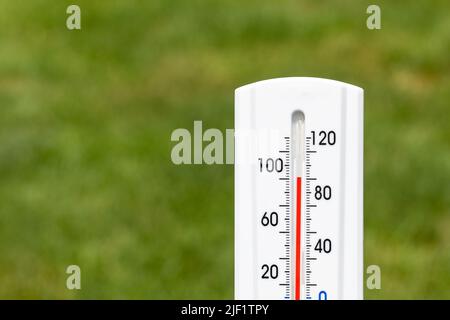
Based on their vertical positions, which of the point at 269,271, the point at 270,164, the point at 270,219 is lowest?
the point at 269,271

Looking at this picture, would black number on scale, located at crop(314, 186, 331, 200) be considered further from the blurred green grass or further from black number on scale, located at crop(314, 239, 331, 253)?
the blurred green grass

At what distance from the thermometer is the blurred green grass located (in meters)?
2.58

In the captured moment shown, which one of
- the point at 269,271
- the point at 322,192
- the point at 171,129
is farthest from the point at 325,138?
the point at 171,129

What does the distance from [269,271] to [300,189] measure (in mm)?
232

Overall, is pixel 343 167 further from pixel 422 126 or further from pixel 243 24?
pixel 243 24

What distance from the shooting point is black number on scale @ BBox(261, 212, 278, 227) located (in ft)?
9.64

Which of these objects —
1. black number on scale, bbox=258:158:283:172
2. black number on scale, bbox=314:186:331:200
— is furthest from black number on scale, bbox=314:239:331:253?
black number on scale, bbox=258:158:283:172

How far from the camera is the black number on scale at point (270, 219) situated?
294 cm

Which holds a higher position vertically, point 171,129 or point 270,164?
point 171,129

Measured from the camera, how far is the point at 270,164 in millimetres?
2932

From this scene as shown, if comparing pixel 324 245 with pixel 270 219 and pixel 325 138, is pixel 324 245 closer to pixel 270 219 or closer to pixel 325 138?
pixel 270 219

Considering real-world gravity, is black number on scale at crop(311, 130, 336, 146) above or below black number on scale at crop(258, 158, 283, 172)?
above

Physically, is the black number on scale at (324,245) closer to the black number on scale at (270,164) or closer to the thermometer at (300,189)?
the thermometer at (300,189)
